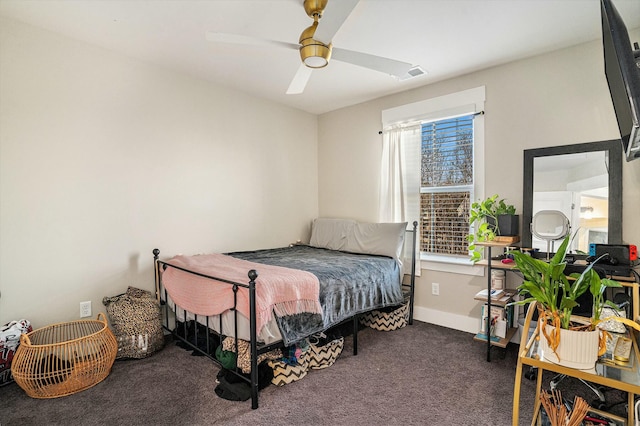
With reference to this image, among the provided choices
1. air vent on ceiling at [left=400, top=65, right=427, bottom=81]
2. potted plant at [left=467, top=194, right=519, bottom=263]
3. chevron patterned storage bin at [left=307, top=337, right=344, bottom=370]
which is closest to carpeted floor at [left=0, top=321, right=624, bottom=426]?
chevron patterned storage bin at [left=307, top=337, right=344, bottom=370]

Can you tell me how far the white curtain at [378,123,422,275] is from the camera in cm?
363

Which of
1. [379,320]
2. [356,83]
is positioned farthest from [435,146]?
[379,320]

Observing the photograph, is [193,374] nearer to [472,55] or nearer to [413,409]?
[413,409]

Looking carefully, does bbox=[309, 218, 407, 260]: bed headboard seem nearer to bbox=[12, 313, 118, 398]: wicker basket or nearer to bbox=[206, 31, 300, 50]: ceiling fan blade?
bbox=[206, 31, 300, 50]: ceiling fan blade

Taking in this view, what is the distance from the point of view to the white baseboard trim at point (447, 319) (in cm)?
320

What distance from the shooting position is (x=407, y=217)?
12.2 ft

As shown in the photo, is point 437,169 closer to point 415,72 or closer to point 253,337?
point 415,72

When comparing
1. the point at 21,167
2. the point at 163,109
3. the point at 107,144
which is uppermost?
the point at 163,109

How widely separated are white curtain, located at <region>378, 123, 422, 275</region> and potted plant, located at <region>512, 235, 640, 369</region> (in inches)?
89.7

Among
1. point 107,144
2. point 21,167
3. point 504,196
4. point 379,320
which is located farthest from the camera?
point 379,320

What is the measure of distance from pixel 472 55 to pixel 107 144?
317 centimetres

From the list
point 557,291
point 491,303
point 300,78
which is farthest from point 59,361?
point 491,303

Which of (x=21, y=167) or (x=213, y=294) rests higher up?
(x=21, y=167)

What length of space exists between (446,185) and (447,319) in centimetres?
138
